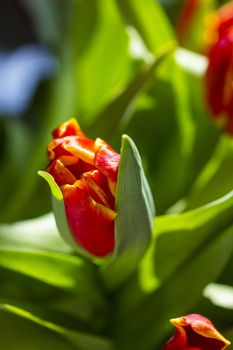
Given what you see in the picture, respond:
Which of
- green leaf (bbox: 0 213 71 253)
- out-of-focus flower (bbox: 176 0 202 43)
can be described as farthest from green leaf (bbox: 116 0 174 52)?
green leaf (bbox: 0 213 71 253)

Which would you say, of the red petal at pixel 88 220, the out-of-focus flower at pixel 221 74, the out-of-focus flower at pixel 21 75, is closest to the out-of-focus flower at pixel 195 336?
the red petal at pixel 88 220

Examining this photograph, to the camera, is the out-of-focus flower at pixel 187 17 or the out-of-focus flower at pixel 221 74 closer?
the out-of-focus flower at pixel 221 74

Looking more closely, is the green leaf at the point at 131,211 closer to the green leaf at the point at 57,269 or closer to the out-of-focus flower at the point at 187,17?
the green leaf at the point at 57,269

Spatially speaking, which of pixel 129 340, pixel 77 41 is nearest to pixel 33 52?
pixel 77 41

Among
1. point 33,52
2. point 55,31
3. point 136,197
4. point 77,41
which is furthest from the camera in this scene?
point 33,52

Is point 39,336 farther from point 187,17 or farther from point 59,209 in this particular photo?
point 187,17

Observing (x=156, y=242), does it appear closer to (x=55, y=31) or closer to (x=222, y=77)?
(x=222, y=77)

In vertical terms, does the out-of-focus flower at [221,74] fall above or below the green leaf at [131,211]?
above

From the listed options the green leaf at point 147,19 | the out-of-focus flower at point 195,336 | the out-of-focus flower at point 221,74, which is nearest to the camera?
the out-of-focus flower at point 195,336
